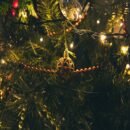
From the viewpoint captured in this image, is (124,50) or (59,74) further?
(124,50)

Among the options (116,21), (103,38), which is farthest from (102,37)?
(116,21)

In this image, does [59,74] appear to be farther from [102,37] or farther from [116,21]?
[116,21]

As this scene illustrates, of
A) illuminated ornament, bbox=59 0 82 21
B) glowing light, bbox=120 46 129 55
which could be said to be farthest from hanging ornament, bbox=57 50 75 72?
glowing light, bbox=120 46 129 55

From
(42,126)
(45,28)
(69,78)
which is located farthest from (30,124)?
(45,28)

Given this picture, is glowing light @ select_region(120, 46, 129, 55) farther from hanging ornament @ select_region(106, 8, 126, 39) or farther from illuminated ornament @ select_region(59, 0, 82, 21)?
illuminated ornament @ select_region(59, 0, 82, 21)

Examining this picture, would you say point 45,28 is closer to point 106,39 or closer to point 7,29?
point 7,29

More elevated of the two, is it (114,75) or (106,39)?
(106,39)

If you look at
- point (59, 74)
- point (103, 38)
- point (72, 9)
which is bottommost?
point (59, 74)
